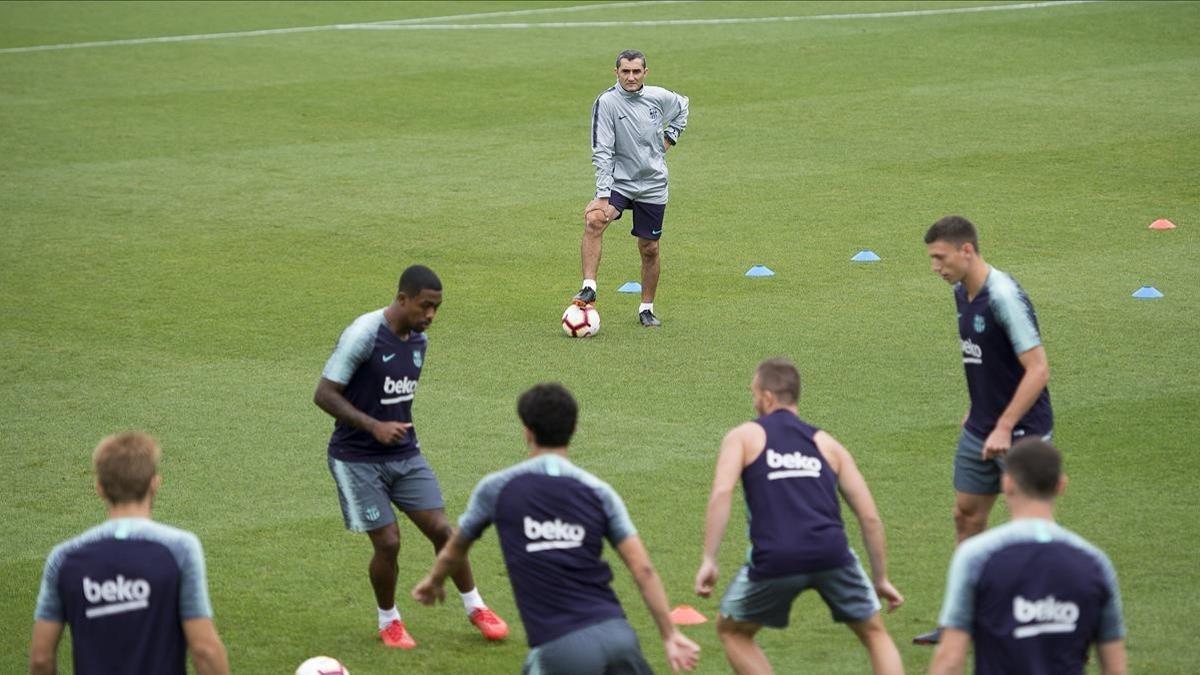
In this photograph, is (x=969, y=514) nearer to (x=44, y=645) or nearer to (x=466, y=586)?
(x=466, y=586)

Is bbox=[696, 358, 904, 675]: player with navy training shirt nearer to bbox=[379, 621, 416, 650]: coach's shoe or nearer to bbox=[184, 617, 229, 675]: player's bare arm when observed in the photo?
bbox=[184, 617, 229, 675]: player's bare arm

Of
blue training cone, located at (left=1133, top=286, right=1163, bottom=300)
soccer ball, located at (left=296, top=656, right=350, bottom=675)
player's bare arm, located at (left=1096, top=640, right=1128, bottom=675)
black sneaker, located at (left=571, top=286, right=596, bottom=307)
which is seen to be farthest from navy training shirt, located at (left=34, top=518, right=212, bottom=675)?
blue training cone, located at (left=1133, top=286, right=1163, bottom=300)

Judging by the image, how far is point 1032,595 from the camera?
5.90m

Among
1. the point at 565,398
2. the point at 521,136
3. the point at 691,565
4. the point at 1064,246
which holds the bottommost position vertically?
the point at 691,565

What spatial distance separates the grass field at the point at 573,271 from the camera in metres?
10.5

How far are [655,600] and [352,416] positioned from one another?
2.71 m

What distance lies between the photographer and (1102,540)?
33.6 ft

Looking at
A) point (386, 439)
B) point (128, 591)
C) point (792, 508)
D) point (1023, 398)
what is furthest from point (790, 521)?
point (128, 591)

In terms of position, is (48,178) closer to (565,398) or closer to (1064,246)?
(1064,246)

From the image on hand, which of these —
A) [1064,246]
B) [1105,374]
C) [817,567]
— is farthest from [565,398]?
[1064,246]

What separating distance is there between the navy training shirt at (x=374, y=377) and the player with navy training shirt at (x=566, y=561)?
2281mm

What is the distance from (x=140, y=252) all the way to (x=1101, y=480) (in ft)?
39.3

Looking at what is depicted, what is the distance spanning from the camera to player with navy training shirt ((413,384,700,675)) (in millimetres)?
6762

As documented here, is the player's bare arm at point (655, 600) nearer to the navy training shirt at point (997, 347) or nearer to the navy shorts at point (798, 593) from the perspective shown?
the navy shorts at point (798, 593)
